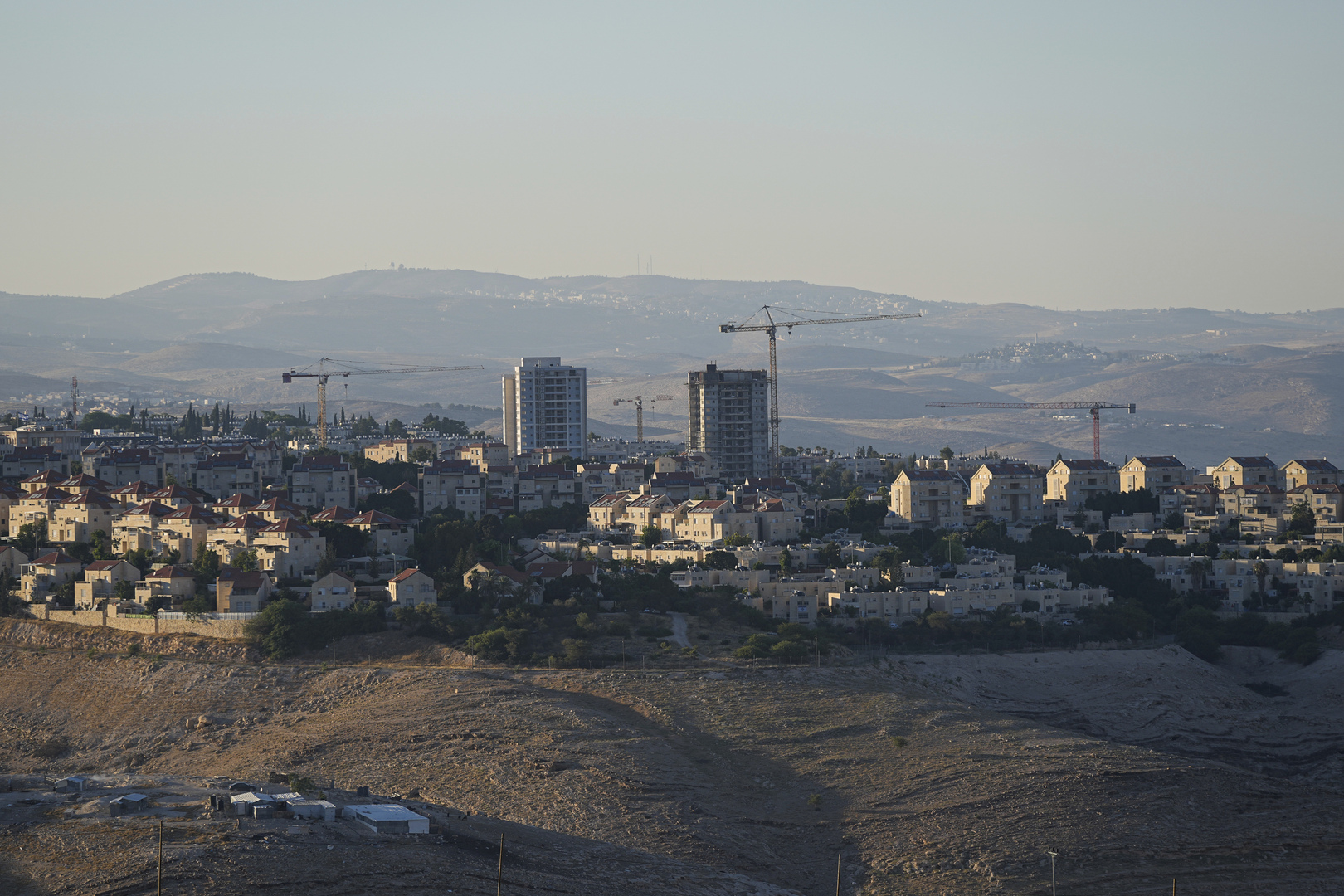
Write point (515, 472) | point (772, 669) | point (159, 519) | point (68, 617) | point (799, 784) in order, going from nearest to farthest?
point (799, 784), point (772, 669), point (68, 617), point (159, 519), point (515, 472)

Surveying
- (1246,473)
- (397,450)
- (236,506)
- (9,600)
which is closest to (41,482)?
(236,506)

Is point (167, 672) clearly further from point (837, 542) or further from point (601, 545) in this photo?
point (837, 542)

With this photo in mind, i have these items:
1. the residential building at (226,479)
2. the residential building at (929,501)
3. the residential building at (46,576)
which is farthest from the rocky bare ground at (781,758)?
the residential building at (226,479)

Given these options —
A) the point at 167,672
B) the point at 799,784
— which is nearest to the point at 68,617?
the point at 167,672

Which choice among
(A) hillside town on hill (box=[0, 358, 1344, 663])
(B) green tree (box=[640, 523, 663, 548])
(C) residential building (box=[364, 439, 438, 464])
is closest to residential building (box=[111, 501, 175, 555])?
(A) hillside town on hill (box=[0, 358, 1344, 663])

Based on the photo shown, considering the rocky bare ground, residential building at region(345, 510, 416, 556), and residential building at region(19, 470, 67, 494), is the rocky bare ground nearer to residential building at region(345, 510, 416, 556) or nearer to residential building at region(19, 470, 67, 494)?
residential building at region(345, 510, 416, 556)
